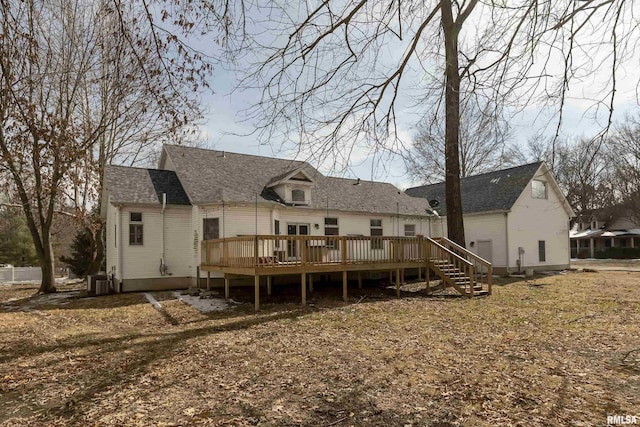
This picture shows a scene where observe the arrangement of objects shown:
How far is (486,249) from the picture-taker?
2316 cm

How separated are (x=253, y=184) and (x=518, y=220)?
1462 centimetres

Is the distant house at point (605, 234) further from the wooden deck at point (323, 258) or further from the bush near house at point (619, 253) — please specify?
the wooden deck at point (323, 258)

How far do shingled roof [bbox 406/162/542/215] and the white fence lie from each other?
27.1m

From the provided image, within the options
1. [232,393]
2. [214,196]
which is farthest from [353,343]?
[214,196]

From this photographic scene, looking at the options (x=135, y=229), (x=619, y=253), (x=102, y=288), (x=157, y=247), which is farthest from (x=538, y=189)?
(x=619, y=253)

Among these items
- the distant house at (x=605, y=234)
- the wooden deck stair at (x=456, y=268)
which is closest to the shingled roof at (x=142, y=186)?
the wooden deck stair at (x=456, y=268)

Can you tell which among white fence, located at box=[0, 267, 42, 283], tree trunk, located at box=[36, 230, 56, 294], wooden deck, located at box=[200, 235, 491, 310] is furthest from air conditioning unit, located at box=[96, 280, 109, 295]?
white fence, located at box=[0, 267, 42, 283]

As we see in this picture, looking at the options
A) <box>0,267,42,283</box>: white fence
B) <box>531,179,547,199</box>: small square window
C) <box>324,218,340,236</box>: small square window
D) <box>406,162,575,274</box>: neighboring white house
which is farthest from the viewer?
<box>0,267,42,283</box>: white fence

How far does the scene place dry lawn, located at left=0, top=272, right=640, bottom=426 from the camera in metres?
4.45

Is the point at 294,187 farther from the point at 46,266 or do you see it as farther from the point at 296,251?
the point at 46,266

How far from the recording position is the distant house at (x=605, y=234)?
148 ft

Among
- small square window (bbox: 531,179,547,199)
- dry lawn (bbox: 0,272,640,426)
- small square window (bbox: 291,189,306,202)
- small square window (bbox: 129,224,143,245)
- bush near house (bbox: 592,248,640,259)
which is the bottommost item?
bush near house (bbox: 592,248,640,259)

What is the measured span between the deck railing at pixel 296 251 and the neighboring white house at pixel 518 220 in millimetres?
9025

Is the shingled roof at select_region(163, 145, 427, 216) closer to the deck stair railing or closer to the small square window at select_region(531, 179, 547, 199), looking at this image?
the deck stair railing
